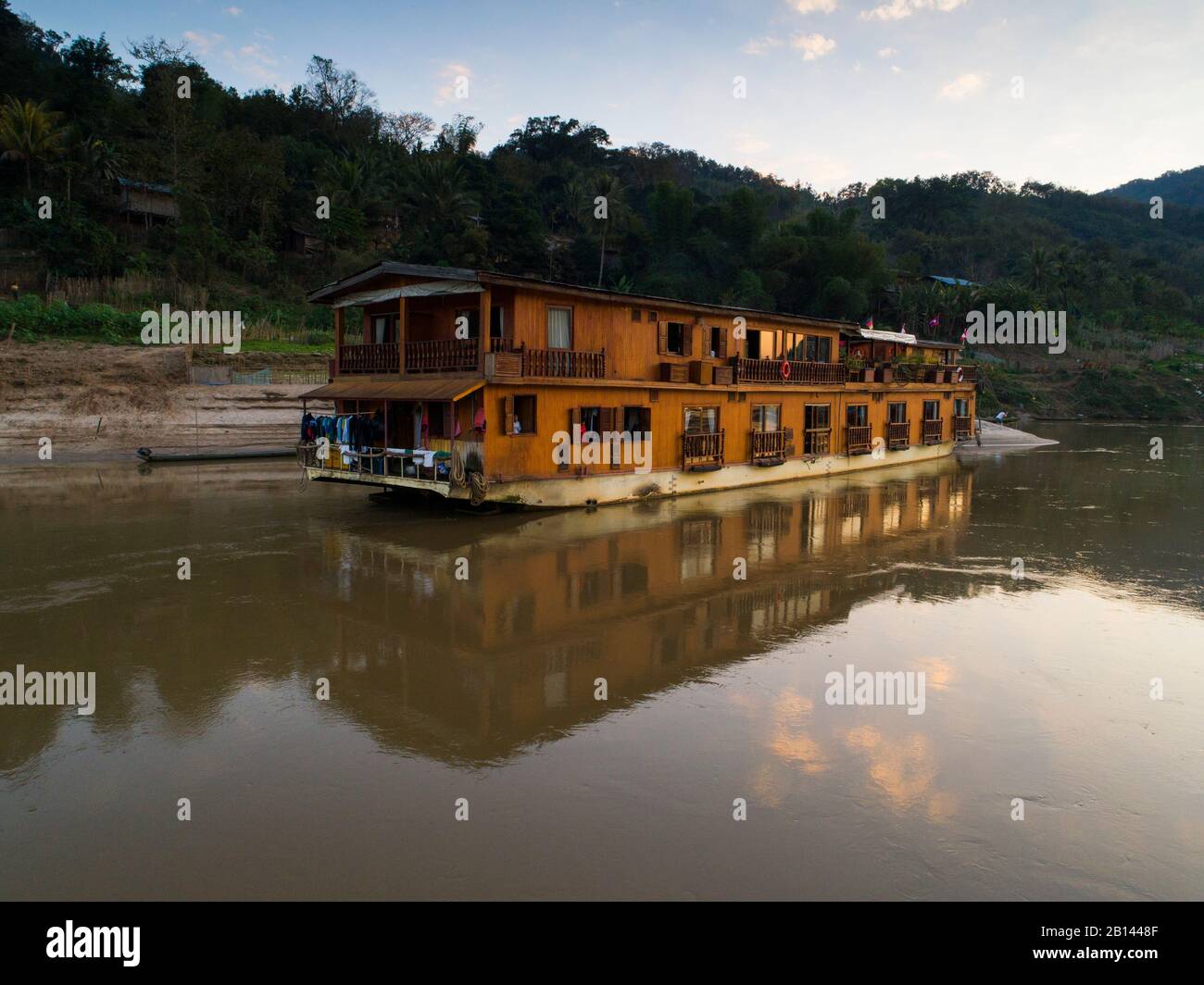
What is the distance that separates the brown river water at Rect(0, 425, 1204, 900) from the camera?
244 inches

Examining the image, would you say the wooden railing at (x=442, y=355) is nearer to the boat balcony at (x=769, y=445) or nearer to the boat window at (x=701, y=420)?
the boat window at (x=701, y=420)

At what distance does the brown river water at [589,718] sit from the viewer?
6.19 m

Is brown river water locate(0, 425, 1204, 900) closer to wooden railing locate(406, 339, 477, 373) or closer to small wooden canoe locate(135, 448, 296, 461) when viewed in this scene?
wooden railing locate(406, 339, 477, 373)

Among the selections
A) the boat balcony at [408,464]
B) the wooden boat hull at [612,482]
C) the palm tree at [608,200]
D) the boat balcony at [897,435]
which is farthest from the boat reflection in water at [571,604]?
the palm tree at [608,200]

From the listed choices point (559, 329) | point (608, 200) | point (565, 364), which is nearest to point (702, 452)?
point (565, 364)

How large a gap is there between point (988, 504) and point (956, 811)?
2066cm

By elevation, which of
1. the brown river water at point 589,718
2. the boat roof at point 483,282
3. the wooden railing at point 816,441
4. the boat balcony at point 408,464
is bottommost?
the brown river water at point 589,718

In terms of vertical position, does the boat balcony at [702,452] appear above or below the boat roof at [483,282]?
below

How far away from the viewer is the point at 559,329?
21438 mm

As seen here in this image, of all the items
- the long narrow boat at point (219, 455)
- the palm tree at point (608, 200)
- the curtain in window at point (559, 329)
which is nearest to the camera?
the curtain in window at point (559, 329)

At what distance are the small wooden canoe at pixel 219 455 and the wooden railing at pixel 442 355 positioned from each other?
41.9 feet

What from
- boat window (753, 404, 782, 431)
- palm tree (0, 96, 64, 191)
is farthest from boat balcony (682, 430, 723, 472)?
palm tree (0, 96, 64, 191)

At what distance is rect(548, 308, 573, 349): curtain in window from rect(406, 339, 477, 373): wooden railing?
85.5 inches
